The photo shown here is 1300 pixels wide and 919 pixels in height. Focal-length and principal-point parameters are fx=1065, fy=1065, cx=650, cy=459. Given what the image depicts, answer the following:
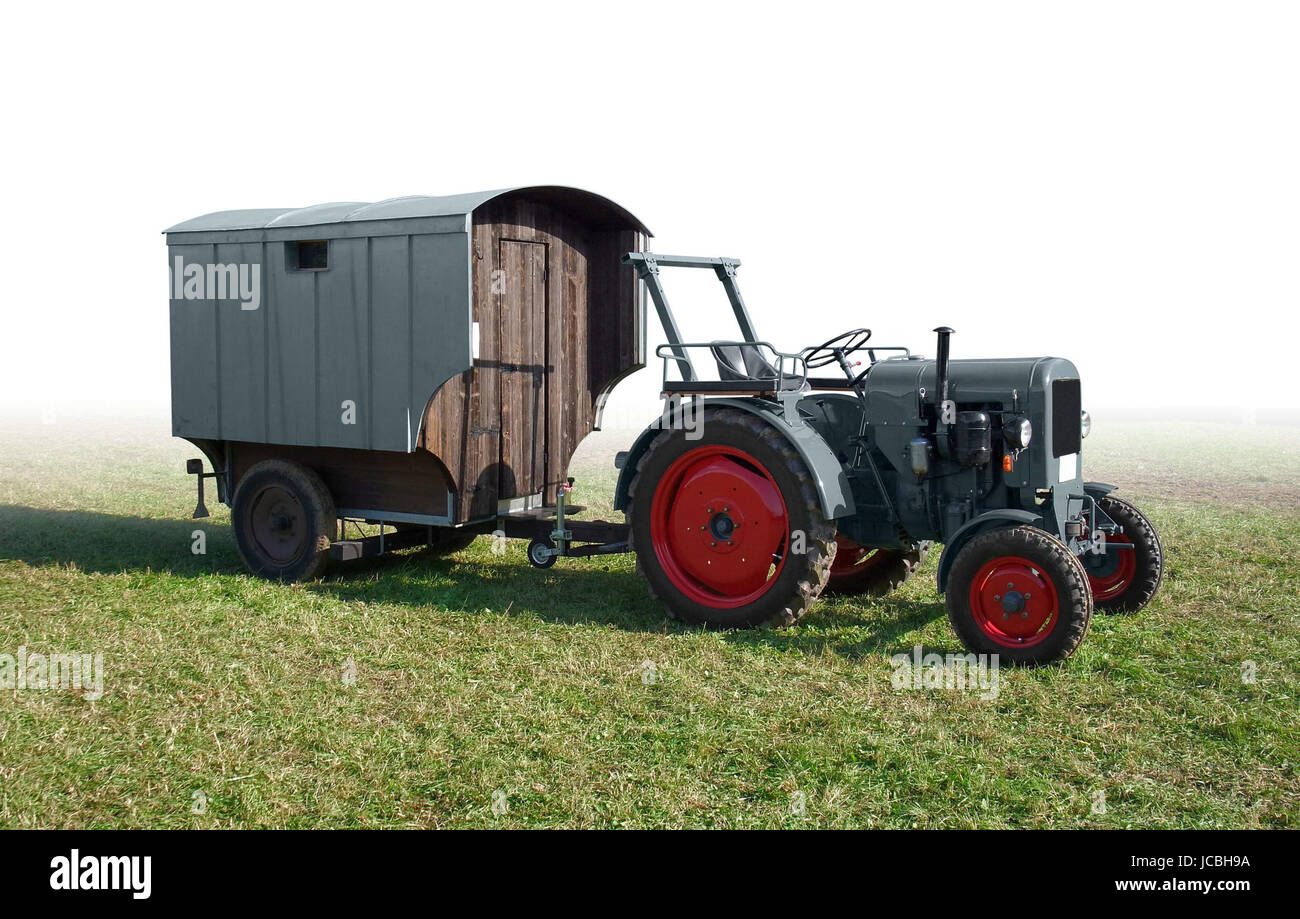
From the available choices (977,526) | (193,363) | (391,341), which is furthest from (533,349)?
(977,526)

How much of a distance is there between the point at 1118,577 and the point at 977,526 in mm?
1673

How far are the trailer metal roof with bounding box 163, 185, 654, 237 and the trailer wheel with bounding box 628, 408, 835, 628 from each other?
2.46 meters

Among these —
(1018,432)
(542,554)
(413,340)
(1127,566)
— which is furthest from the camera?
(542,554)

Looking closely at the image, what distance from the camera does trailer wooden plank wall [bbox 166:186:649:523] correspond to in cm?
834

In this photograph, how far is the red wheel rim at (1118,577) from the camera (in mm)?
7641

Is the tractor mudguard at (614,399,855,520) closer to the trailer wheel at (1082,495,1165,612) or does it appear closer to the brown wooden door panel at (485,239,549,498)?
the brown wooden door panel at (485,239,549,498)

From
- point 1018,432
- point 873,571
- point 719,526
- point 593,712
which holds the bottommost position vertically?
point 593,712

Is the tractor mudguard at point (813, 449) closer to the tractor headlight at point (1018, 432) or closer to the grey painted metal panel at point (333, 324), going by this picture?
the tractor headlight at point (1018, 432)

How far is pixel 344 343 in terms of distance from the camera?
8.71 metres

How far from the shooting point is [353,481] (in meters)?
9.18

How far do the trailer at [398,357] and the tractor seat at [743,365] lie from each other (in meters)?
1.60

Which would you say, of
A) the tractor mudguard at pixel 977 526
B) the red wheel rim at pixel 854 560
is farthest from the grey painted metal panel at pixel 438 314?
the tractor mudguard at pixel 977 526

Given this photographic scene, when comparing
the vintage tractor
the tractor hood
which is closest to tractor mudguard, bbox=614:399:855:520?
the vintage tractor

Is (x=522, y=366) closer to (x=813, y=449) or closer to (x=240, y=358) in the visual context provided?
(x=240, y=358)
